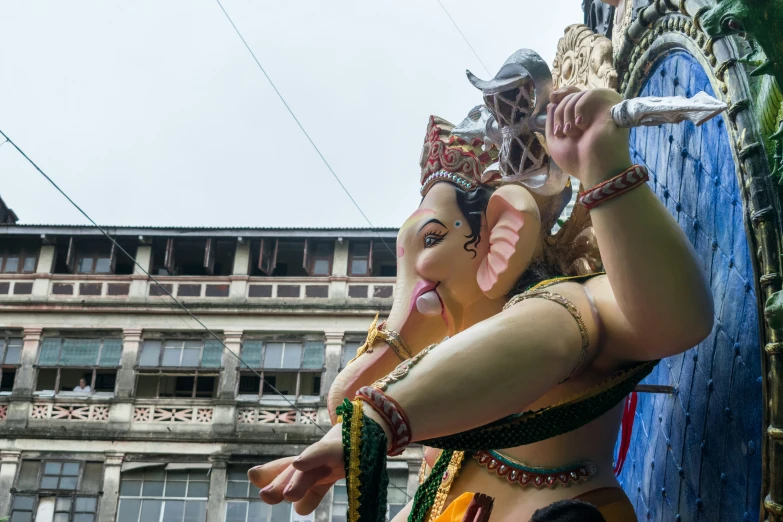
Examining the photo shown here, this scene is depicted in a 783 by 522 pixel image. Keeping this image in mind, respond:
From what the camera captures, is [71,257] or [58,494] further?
[71,257]

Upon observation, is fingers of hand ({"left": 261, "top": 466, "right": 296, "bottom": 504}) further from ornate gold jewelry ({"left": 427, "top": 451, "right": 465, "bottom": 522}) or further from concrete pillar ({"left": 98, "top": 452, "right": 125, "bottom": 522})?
concrete pillar ({"left": 98, "top": 452, "right": 125, "bottom": 522})

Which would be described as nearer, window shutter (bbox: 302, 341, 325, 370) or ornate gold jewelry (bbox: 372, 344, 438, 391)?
ornate gold jewelry (bbox: 372, 344, 438, 391)

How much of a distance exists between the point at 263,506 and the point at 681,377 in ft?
47.0

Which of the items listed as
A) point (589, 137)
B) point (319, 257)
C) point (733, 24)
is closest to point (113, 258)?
point (319, 257)

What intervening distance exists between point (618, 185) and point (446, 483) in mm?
972

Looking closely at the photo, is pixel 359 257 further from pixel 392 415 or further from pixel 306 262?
pixel 392 415

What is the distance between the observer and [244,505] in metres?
16.6

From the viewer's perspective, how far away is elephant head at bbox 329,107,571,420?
2.78m

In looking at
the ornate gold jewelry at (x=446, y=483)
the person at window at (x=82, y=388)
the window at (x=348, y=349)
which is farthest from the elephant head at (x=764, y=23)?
the person at window at (x=82, y=388)

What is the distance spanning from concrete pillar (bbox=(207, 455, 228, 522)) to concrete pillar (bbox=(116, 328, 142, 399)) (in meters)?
1.92

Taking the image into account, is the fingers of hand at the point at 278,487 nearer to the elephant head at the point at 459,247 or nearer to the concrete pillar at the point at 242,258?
the elephant head at the point at 459,247

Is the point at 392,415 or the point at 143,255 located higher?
the point at 143,255

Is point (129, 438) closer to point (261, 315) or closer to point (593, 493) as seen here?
point (261, 315)

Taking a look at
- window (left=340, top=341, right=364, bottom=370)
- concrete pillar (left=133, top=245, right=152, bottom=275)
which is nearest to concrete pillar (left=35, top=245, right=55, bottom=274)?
concrete pillar (left=133, top=245, right=152, bottom=275)
